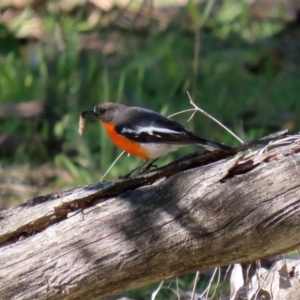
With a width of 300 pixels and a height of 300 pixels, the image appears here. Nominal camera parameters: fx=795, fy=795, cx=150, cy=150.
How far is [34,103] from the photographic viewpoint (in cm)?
783

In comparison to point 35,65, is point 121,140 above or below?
above

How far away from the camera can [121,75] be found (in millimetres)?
8234

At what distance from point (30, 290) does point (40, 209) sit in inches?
13.7

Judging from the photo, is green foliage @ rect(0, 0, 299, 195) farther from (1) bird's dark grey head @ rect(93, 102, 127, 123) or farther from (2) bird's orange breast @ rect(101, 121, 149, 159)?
(2) bird's orange breast @ rect(101, 121, 149, 159)

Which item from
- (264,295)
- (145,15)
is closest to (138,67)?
(145,15)

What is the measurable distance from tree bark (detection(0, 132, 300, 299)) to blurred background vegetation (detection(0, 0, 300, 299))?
164cm

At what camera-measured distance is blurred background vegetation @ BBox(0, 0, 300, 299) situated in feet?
23.1

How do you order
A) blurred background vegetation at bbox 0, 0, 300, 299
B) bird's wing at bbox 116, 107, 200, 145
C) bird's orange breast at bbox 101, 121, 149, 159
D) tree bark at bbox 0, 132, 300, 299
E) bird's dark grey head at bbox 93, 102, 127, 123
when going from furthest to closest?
blurred background vegetation at bbox 0, 0, 300, 299 → bird's dark grey head at bbox 93, 102, 127, 123 → bird's orange breast at bbox 101, 121, 149, 159 → bird's wing at bbox 116, 107, 200, 145 → tree bark at bbox 0, 132, 300, 299

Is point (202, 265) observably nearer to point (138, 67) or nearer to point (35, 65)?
point (138, 67)

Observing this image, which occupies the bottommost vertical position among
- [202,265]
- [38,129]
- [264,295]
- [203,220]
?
[38,129]

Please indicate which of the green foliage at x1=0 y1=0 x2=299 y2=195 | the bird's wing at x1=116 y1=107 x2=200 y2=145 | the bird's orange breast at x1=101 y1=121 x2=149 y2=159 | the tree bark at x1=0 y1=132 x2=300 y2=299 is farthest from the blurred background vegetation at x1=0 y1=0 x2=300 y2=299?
the tree bark at x1=0 y1=132 x2=300 y2=299

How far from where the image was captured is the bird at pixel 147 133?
414cm

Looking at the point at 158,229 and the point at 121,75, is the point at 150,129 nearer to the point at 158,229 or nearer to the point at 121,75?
the point at 158,229

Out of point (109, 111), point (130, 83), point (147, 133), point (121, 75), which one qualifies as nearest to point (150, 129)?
point (147, 133)
